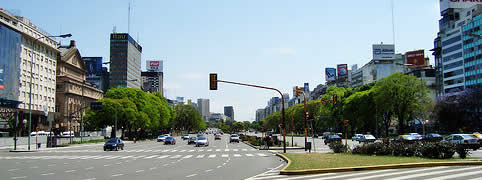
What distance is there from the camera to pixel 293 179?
49.8 feet

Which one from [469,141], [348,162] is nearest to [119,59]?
[469,141]

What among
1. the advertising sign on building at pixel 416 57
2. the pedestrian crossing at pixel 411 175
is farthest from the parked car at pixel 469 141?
the advertising sign on building at pixel 416 57

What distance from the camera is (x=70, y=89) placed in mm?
111562

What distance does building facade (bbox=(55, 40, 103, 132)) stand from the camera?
108000 millimetres

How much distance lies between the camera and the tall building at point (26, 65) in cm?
7812

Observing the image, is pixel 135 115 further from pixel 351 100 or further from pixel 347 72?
pixel 347 72

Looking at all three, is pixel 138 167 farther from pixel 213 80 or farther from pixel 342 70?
pixel 342 70

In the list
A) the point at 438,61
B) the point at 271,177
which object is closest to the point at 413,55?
the point at 438,61

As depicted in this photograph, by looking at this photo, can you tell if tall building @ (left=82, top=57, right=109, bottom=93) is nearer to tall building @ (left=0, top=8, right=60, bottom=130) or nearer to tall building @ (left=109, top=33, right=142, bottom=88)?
tall building @ (left=109, top=33, right=142, bottom=88)

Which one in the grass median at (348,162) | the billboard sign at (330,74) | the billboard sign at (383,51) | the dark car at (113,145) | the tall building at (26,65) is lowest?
the dark car at (113,145)

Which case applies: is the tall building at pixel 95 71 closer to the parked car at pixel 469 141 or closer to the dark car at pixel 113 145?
the dark car at pixel 113 145

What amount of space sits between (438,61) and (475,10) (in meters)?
23.9

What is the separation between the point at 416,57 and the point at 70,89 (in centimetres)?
10543

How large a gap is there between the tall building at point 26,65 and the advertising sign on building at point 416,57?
105 meters
